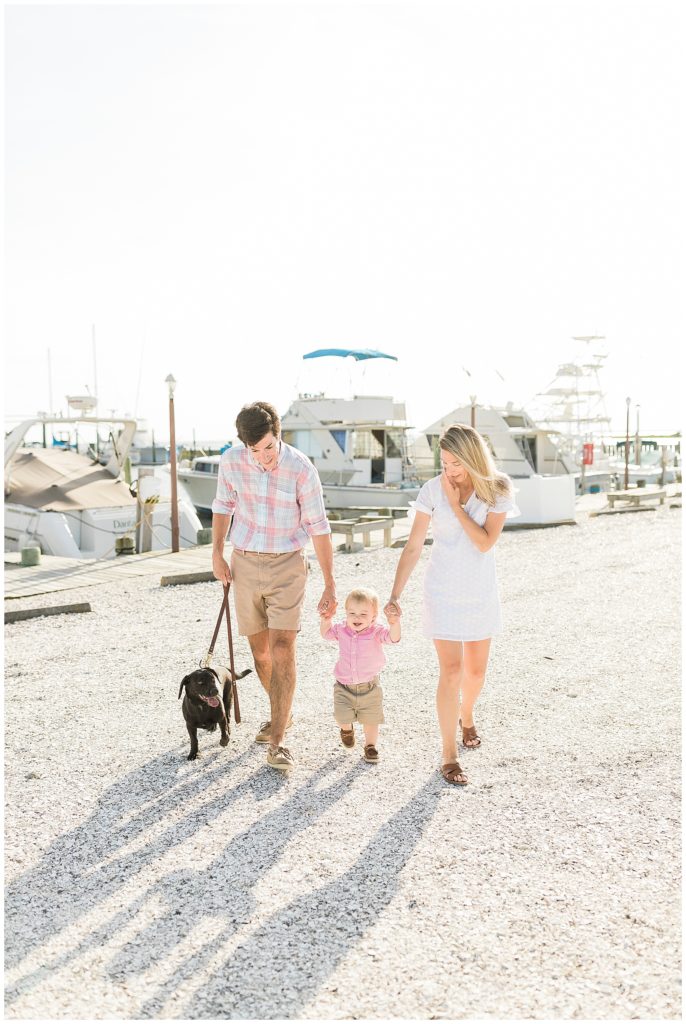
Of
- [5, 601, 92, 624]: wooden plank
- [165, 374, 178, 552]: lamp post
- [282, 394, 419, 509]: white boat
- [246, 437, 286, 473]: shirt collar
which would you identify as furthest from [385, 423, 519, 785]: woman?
[282, 394, 419, 509]: white boat

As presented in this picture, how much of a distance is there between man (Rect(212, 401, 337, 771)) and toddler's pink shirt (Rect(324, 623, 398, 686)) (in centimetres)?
20

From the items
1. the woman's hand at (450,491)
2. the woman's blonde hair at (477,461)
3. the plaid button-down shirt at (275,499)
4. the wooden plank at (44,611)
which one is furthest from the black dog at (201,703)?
the wooden plank at (44,611)

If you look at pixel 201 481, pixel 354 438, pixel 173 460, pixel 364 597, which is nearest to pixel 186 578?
pixel 173 460

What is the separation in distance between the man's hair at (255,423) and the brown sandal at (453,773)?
1.95m

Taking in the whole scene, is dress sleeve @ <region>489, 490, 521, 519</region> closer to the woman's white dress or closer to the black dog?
the woman's white dress

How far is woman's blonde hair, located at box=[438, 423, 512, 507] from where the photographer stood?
374cm

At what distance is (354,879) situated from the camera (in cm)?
299

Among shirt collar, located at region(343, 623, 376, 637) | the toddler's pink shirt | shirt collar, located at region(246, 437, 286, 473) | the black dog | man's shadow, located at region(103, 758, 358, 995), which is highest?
shirt collar, located at region(246, 437, 286, 473)

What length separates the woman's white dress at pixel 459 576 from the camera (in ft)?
12.5

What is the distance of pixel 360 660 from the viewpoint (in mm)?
4035

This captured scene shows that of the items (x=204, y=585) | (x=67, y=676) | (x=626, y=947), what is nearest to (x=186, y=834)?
(x=626, y=947)

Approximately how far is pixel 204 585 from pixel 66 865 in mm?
6845

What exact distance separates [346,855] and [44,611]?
6033mm

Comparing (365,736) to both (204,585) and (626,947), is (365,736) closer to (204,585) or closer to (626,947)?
(626,947)
